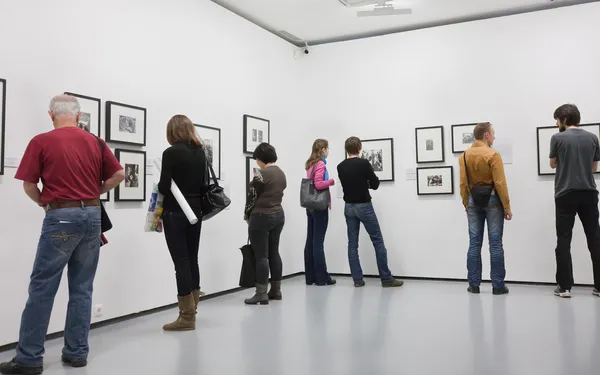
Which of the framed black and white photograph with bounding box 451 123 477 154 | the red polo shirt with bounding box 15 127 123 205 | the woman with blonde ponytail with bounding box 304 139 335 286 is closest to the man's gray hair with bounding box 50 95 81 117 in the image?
the red polo shirt with bounding box 15 127 123 205

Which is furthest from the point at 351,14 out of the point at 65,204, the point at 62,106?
the point at 65,204

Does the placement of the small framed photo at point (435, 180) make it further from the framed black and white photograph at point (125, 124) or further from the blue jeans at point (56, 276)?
the blue jeans at point (56, 276)

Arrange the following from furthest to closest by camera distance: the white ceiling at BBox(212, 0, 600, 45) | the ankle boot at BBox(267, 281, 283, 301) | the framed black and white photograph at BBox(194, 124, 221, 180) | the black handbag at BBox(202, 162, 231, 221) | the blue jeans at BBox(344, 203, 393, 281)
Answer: the white ceiling at BBox(212, 0, 600, 45) < the blue jeans at BBox(344, 203, 393, 281) < the framed black and white photograph at BBox(194, 124, 221, 180) < the ankle boot at BBox(267, 281, 283, 301) < the black handbag at BBox(202, 162, 231, 221)

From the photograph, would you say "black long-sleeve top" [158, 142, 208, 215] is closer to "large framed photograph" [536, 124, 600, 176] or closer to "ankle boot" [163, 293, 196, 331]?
"ankle boot" [163, 293, 196, 331]

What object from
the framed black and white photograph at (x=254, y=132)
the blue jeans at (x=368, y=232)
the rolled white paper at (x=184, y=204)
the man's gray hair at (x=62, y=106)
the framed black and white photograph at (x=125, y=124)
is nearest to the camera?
the man's gray hair at (x=62, y=106)

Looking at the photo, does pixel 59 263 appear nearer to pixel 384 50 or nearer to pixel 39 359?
pixel 39 359

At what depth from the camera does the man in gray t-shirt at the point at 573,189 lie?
4.89m

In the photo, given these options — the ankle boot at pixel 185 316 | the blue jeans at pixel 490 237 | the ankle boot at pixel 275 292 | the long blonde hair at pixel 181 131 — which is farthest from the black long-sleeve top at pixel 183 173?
the blue jeans at pixel 490 237

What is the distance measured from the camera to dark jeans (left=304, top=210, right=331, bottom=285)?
5.90m

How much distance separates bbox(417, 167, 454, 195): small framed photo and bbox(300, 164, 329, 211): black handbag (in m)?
1.37

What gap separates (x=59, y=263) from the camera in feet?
9.46

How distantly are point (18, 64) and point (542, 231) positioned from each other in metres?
5.42

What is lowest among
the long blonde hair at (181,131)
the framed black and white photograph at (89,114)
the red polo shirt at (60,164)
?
the red polo shirt at (60,164)

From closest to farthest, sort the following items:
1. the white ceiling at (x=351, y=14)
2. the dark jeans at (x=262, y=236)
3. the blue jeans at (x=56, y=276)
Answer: the blue jeans at (x=56, y=276), the dark jeans at (x=262, y=236), the white ceiling at (x=351, y=14)
